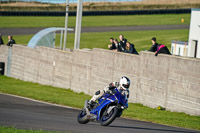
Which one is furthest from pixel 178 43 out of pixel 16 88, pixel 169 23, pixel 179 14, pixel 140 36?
pixel 179 14

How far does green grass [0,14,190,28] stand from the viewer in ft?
177

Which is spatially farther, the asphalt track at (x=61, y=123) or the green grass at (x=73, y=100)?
the green grass at (x=73, y=100)

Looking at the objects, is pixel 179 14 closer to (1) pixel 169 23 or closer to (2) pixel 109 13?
(1) pixel 169 23

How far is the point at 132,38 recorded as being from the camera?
48562mm

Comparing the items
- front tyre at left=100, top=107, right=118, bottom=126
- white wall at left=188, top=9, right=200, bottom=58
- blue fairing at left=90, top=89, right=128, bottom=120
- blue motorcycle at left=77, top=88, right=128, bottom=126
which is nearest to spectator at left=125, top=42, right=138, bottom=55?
white wall at left=188, top=9, right=200, bottom=58

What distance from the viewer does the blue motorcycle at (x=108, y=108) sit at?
1375 centimetres

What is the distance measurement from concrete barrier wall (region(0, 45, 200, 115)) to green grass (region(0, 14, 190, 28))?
2140 cm

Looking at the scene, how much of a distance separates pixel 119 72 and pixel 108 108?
412 inches

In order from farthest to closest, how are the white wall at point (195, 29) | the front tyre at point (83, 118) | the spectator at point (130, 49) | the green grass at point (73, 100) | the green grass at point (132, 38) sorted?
1. the green grass at point (132, 38)
2. the white wall at point (195, 29)
3. the spectator at point (130, 49)
4. the green grass at point (73, 100)
5. the front tyre at point (83, 118)

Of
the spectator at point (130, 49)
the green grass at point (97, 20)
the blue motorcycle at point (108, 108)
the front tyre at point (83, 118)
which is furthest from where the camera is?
the green grass at point (97, 20)

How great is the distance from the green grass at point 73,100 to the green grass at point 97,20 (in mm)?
21846

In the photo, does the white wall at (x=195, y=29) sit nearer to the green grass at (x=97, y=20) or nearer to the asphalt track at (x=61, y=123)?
the asphalt track at (x=61, y=123)

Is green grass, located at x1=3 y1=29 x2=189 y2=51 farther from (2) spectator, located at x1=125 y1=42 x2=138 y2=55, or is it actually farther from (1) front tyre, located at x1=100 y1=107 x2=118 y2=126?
(1) front tyre, located at x1=100 y1=107 x2=118 y2=126

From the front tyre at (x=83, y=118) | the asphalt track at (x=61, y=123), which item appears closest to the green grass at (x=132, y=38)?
the asphalt track at (x=61, y=123)
